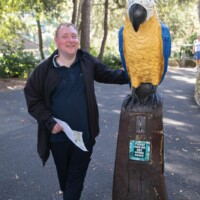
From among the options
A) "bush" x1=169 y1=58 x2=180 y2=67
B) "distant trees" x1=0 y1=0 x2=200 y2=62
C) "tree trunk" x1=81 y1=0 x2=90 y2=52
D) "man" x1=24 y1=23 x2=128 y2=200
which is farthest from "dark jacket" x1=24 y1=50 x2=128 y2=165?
"bush" x1=169 y1=58 x2=180 y2=67

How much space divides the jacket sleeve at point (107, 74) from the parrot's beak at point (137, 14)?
1.73ft

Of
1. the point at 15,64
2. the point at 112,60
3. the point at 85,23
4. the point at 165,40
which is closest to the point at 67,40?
the point at 165,40

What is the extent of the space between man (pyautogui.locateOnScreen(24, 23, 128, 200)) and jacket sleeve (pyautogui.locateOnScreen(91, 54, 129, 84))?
5 cm

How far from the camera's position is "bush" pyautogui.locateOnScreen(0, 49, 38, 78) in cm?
1252

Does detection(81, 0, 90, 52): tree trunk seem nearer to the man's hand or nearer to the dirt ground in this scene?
the dirt ground

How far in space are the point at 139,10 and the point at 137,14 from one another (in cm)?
3

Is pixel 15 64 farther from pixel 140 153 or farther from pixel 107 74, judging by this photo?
pixel 140 153

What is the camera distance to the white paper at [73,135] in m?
2.42

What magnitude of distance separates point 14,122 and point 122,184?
162 inches

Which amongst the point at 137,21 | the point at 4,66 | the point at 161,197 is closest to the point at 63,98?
the point at 137,21

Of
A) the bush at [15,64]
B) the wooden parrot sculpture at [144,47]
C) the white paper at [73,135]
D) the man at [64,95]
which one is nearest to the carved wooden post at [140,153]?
the wooden parrot sculpture at [144,47]

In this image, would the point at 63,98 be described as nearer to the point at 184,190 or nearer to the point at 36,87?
the point at 36,87

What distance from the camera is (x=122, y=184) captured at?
287 cm

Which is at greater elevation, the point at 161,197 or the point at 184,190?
the point at 161,197
